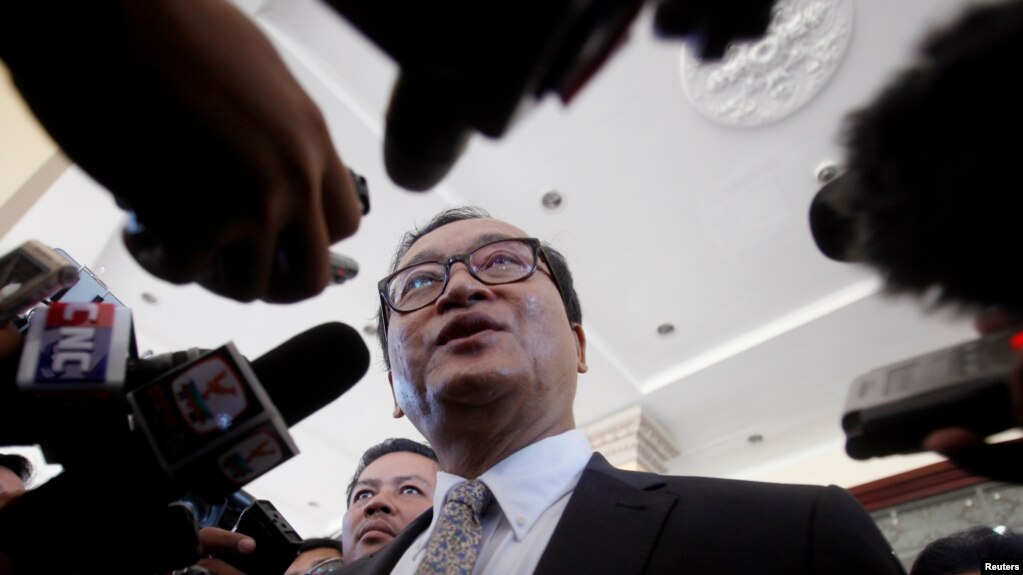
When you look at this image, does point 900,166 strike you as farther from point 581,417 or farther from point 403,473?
point 581,417

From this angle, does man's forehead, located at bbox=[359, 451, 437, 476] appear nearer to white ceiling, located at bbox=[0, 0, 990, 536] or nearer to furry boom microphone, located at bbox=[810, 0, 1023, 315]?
white ceiling, located at bbox=[0, 0, 990, 536]

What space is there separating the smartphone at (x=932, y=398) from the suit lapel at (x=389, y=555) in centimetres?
100

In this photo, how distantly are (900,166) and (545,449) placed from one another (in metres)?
0.93

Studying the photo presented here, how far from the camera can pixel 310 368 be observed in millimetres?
720

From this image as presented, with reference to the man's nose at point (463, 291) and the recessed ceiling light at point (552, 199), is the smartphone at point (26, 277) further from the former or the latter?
the recessed ceiling light at point (552, 199)

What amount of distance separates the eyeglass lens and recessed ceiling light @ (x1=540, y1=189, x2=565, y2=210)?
258cm

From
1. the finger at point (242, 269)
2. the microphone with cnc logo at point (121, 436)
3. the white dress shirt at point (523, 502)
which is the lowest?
the white dress shirt at point (523, 502)

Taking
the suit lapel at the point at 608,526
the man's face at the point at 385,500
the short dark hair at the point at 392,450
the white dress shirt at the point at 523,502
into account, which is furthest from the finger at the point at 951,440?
the short dark hair at the point at 392,450

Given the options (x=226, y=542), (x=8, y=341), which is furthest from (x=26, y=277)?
(x=226, y=542)

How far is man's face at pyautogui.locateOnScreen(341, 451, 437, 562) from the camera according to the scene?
194 cm

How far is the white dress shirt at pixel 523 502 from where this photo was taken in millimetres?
986

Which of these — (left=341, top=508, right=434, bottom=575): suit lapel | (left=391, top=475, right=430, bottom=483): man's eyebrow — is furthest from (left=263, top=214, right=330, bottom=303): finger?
(left=391, top=475, right=430, bottom=483): man's eyebrow

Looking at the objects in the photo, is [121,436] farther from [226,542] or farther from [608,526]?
[608,526]

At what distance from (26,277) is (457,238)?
0.87 m
